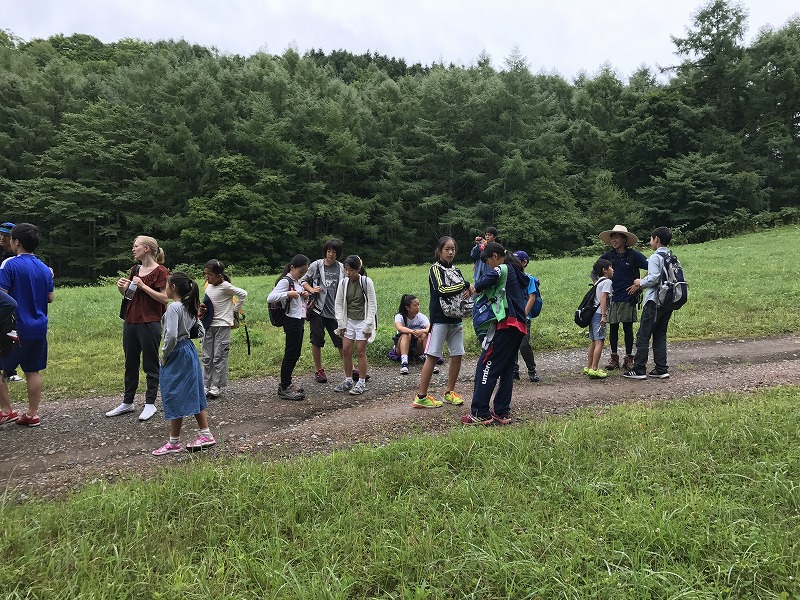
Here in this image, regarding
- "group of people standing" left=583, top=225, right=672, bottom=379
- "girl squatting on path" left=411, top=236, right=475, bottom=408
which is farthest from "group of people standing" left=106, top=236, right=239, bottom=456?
"group of people standing" left=583, top=225, right=672, bottom=379

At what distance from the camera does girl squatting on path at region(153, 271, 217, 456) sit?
452cm

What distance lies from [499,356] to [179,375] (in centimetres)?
318

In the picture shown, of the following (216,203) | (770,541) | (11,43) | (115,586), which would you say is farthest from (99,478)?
(11,43)

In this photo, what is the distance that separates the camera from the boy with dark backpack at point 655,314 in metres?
6.71

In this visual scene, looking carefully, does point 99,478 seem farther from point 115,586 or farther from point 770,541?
point 770,541

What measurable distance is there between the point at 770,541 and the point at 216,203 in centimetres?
3730

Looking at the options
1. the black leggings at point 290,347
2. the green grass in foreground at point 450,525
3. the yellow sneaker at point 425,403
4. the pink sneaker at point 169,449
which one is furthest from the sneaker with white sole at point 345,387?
the green grass in foreground at point 450,525

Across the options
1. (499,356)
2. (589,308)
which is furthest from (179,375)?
(589,308)

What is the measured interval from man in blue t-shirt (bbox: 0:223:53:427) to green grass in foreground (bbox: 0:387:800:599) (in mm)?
2504

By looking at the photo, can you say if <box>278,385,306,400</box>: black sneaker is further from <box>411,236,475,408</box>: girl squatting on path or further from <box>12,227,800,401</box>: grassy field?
<box>411,236,475,408</box>: girl squatting on path

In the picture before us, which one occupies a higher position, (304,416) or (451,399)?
(451,399)

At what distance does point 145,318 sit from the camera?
5.66 meters

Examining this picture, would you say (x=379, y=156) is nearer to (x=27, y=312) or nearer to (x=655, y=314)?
(x=655, y=314)

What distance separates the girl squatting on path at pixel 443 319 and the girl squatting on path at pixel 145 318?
3112mm
